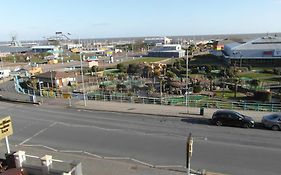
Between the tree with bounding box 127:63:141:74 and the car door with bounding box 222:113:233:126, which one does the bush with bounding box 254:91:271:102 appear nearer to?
the car door with bounding box 222:113:233:126

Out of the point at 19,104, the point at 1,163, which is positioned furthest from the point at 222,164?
the point at 19,104

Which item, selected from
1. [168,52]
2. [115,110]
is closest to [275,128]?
[115,110]

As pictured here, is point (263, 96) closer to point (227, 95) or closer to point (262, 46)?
point (227, 95)

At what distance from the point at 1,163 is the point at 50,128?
14.1 metres

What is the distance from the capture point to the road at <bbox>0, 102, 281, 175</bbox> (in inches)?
788

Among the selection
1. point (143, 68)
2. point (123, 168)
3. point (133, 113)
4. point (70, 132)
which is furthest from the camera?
point (143, 68)

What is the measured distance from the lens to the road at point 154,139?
20016 millimetres

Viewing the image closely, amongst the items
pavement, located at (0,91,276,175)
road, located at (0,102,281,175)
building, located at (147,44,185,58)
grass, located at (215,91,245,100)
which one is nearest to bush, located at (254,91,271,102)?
grass, located at (215,91,245,100)

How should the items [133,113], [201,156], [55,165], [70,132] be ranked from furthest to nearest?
[133,113]
[70,132]
[201,156]
[55,165]

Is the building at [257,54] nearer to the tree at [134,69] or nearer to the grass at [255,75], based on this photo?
the grass at [255,75]

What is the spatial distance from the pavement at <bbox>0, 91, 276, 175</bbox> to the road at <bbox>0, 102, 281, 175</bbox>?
66.0 inches

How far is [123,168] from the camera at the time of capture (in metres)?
17.9

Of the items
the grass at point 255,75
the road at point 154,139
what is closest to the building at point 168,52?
the grass at point 255,75

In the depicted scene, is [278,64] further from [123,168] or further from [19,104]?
[123,168]
